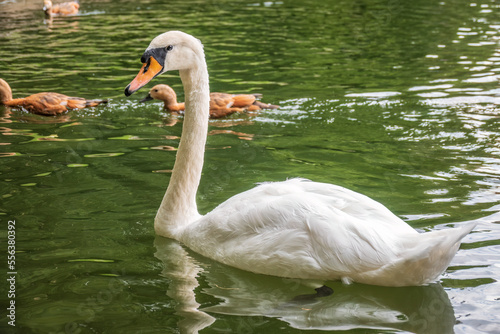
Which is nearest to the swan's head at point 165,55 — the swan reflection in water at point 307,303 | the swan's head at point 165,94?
the swan reflection in water at point 307,303

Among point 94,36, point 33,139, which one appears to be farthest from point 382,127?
point 94,36

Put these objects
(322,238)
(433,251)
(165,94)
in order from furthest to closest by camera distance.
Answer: (165,94) → (322,238) → (433,251)

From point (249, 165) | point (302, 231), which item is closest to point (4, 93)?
point (249, 165)

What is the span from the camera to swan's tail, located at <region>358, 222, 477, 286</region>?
434cm

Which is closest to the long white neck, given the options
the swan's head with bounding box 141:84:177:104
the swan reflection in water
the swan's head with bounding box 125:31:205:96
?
the swan's head with bounding box 125:31:205:96

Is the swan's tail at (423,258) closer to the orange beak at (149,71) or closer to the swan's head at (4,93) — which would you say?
the orange beak at (149,71)

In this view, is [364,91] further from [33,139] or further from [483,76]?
[33,139]

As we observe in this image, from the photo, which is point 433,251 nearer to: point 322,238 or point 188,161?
point 322,238

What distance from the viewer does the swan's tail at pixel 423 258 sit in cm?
434

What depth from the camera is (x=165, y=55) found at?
572cm

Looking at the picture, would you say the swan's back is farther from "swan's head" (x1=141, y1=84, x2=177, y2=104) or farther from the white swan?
"swan's head" (x1=141, y1=84, x2=177, y2=104)

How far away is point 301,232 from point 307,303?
0.49 meters

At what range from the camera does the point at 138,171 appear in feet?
25.8

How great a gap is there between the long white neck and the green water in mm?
224
